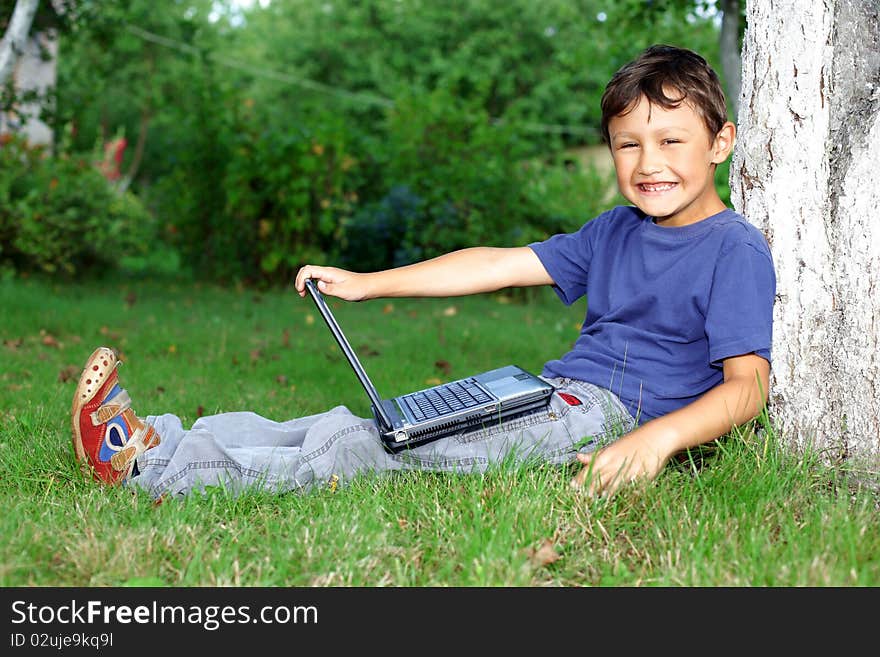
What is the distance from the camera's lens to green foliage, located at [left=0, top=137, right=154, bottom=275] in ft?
30.7

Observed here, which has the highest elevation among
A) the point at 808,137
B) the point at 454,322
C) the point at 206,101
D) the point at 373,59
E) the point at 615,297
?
the point at 373,59

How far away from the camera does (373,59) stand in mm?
33250

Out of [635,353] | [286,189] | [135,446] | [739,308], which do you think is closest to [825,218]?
[739,308]

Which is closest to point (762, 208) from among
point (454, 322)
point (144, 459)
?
point (144, 459)

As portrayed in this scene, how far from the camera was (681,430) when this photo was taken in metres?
2.59

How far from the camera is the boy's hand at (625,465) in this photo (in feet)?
8.28

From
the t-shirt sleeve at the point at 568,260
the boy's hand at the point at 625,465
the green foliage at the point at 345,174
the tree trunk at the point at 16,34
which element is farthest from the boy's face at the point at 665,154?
the green foliage at the point at 345,174

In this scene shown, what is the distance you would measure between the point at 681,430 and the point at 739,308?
1.40 feet

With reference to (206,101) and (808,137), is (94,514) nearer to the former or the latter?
(808,137)

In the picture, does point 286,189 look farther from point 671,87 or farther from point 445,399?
point 671,87

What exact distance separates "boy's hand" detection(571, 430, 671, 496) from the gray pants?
0.31 m
